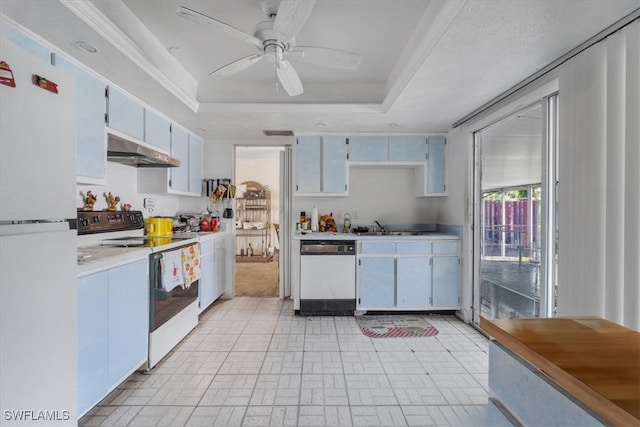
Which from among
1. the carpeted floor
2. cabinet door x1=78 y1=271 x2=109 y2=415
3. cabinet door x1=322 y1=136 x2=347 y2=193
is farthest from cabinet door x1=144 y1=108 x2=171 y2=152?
the carpeted floor

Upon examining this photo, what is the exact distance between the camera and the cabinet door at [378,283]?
3.49m

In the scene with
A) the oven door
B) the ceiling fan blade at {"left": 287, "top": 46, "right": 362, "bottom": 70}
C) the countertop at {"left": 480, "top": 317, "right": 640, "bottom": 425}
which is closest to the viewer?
the countertop at {"left": 480, "top": 317, "right": 640, "bottom": 425}

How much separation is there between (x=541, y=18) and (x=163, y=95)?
8.84 ft

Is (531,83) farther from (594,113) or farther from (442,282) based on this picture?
(442,282)

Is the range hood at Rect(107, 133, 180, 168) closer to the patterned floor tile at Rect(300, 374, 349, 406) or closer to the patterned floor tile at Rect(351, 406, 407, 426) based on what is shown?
the patterned floor tile at Rect(300, 374, 349, 406)

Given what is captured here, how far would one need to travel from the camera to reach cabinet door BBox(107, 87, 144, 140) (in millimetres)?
2296

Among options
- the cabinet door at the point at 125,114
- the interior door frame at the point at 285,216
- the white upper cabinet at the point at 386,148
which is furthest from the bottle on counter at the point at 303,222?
the cabinet door at the point at 125,114

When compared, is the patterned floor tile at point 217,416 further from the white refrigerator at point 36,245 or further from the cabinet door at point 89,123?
the cabinet door at point 89,123

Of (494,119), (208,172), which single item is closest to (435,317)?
(494,119)

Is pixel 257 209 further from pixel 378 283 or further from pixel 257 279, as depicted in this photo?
pixel 378 283

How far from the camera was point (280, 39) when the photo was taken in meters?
1.73

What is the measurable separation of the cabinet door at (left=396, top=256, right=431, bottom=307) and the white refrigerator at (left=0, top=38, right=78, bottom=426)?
2934 mm

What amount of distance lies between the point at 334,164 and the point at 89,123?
2.45m

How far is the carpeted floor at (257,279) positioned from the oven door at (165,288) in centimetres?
180
